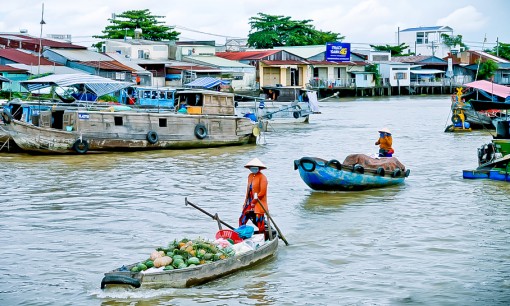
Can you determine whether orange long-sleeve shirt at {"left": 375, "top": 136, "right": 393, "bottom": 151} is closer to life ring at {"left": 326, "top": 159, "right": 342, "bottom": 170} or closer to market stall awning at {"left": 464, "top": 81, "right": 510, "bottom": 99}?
life ring at {"left": 326, "top": 159, "right": 342, "bottom": 170}

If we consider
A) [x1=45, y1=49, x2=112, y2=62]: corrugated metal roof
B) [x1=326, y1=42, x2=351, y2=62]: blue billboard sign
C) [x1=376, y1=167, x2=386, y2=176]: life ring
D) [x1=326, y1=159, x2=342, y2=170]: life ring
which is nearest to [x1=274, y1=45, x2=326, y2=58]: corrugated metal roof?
[x1=326, y1=42, x2=351, y2=62]: blue billboard sign

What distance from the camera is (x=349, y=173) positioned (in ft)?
57.3

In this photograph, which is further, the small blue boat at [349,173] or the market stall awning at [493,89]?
the market stall awning at [493,89]

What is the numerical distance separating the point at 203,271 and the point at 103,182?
10244 millimetres

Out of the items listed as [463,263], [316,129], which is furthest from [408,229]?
[316,129]

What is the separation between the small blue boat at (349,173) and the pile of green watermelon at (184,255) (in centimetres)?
648

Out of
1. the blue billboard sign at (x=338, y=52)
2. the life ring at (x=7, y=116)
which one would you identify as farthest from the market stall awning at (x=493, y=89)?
the blue billboard sign at (x=338, y=52)

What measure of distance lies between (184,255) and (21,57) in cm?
3349

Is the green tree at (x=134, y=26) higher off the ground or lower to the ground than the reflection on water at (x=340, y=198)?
higher

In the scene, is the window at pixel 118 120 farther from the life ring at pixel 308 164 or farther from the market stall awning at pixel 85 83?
the life ring at pixel 308 164

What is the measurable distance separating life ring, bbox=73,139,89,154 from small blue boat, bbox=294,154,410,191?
359 inches

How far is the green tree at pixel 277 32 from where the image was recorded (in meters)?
73.0

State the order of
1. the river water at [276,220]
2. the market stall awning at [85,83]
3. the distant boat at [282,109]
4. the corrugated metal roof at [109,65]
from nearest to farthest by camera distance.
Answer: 1. the river water at [276,220]
2. the market stall awning at [85,83]
3. the distant boat at [282,109]
4. the corrugated metal roof at [109,65]

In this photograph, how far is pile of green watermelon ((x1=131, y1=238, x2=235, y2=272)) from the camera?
10117mm
